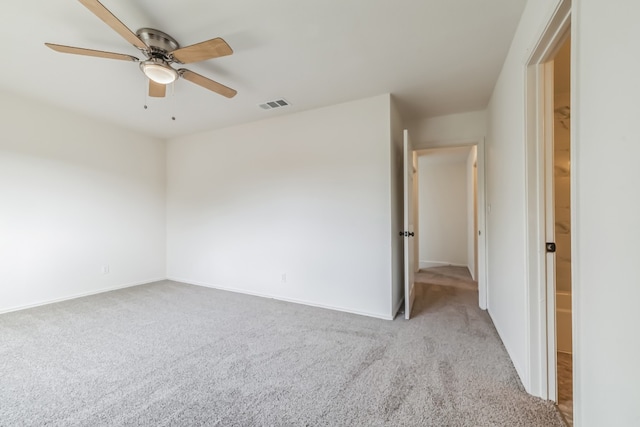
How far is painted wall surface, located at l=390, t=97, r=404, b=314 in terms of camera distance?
3061 millimetres

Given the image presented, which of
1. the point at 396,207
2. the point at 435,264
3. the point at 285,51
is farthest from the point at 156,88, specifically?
the point at 435,264

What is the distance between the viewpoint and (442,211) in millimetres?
6508

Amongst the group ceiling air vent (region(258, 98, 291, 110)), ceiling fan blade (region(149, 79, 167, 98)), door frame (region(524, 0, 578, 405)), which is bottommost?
door frame (region(524, 0, 578, 405))

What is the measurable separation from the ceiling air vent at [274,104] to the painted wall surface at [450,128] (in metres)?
1.83

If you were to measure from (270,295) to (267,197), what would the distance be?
1387 mm

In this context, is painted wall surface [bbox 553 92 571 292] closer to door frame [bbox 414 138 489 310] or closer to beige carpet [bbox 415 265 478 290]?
door frame [bbox 414 138 489 310]

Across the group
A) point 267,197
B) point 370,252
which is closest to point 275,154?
point 267,197

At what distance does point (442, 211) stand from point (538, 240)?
5.14 meters

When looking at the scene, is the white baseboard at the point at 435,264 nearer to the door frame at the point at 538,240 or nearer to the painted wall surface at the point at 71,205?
the door frame at the point at 538,240

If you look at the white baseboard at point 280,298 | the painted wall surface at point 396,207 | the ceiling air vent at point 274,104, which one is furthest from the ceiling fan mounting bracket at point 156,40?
the white baseboard at point 280,298

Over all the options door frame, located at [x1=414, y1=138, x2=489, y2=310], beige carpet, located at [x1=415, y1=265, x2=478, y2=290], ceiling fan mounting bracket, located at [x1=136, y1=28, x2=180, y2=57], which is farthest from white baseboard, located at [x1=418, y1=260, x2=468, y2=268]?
ceiling fan mounting bracket, located at [x1=136, y1=28, x2=180, y2=57]

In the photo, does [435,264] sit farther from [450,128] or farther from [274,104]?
[274,104]
